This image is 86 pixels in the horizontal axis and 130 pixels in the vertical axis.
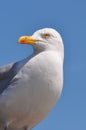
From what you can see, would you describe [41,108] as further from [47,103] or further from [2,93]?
[2,93]

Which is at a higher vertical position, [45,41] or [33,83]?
[45,41]

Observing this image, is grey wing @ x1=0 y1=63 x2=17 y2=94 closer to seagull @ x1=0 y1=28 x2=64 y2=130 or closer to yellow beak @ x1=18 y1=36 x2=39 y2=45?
seagull @ x1=0 y1=28 x2=64 y2=130

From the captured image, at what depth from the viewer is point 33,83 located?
484cm

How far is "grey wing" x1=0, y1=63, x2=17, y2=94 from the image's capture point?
16.6 feet

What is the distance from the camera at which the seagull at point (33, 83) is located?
4853mm

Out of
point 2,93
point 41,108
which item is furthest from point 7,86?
point 41,108

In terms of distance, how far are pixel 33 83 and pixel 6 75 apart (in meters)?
0.37

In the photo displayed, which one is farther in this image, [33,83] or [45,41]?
[45,41]

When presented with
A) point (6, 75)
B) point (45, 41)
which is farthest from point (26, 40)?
point (6, 75)

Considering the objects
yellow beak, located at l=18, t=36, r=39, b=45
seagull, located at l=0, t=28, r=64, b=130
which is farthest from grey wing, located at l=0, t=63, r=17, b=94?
yellow beak, located at l=18, t=36, r=39, b=45

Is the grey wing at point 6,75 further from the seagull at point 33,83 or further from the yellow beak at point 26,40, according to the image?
the yellow beak at point 26,40

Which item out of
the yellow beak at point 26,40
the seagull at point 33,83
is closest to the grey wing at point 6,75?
the seagull at point 33,83

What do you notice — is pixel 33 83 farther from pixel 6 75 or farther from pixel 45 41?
pixel 45 41

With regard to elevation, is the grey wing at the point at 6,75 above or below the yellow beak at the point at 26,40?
below
